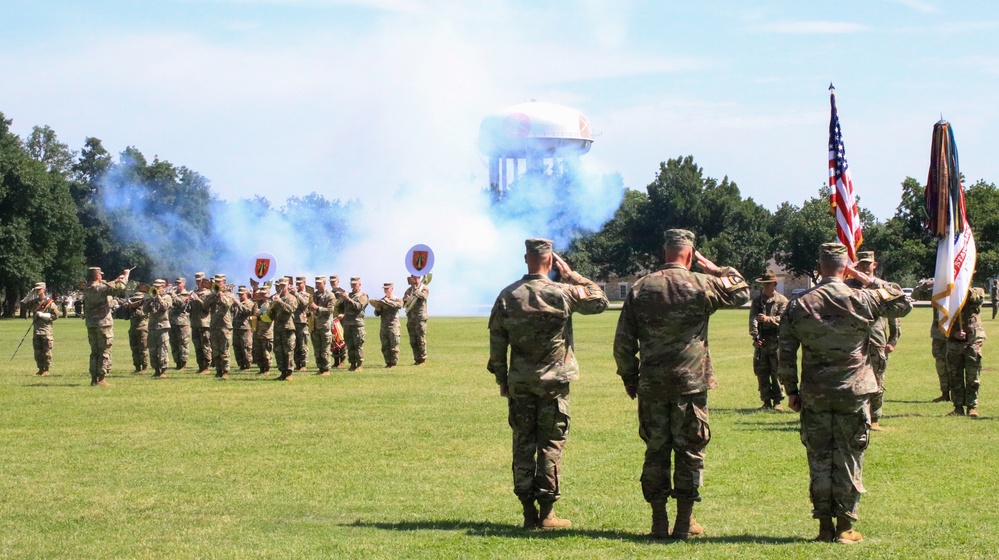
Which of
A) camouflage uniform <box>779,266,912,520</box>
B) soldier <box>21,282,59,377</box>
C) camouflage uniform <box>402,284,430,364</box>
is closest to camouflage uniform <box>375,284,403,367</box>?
camouflage uniform <box>402,284,430,364</box>

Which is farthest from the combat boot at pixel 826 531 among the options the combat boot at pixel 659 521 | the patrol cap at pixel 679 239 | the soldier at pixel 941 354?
the soldier at pixel 941 354

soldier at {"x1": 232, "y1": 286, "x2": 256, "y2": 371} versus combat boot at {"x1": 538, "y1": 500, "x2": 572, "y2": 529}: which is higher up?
soldier at {"x1": 232, "y1": 286, "x2": 256, "y2": 371}

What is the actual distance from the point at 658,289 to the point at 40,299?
20.0 metres

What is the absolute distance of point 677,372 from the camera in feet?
29.0

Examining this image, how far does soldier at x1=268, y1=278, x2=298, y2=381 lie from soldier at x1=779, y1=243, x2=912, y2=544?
15644 millimetres

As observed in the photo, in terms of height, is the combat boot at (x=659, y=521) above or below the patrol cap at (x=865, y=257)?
below

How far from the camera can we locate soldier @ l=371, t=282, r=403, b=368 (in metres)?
26.7

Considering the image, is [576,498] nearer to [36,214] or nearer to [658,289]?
[658,289]

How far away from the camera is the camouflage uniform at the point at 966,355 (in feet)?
53.9

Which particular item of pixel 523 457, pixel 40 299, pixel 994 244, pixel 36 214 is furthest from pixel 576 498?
pixel 994 244

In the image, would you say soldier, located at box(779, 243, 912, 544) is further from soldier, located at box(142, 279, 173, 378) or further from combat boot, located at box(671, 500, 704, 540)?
soldier, located at box(142, 279, 173, 378)

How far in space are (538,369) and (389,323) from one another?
17.8 meters

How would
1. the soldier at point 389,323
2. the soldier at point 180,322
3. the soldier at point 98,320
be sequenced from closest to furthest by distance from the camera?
1. the soldier at point 98,320
2. the soldier at point 180,322
3. the soldier at point 389,323

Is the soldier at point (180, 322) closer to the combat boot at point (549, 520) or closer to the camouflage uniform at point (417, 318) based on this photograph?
the camouflage uniform at point (417, 318)
